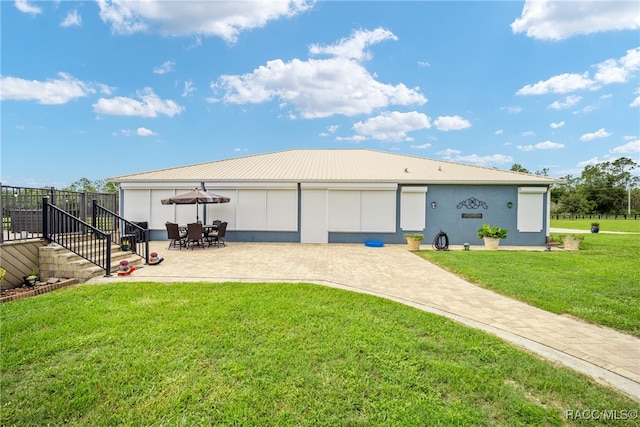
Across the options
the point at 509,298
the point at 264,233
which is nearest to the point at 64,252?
the point at 264,233

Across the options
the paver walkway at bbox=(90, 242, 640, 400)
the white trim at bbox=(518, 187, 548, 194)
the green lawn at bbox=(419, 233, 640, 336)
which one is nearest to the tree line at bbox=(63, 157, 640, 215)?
the white trim at bbox=(518, 187, 548, 194)

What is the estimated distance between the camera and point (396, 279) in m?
6.59

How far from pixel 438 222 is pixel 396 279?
719 centimetres

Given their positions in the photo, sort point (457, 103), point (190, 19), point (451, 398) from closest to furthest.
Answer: point (451, 398), point (190, 19), point (457, 103)

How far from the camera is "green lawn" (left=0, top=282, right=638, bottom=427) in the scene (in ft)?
7.11

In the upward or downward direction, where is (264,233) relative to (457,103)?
downward

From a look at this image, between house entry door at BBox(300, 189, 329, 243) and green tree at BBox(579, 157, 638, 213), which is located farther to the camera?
green tree at BBox(579, 157, 638, 213)

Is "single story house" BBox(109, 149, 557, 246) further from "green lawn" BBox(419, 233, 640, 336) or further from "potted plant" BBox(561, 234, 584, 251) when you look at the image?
"green lawn" BBox(419, 233, 640, 336)

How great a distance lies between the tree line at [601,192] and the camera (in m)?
49.7

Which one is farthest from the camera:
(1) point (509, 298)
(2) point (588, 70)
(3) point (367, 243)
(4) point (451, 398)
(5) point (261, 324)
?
(2) point (588, 70)

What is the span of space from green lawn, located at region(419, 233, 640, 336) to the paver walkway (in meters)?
0.36

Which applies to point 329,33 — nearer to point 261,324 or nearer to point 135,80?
point 135,80

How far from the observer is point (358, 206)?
41.3ft

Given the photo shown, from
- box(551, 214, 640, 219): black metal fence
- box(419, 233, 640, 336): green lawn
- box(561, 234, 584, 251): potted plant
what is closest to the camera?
box(419, 233, 640, 336): green lawn
